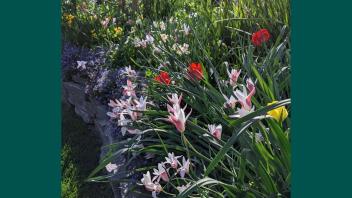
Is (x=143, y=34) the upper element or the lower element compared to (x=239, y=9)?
lower

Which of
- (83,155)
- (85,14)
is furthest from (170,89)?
(85,14)

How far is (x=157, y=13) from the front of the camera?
348 centimetres

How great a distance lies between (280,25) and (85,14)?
157cm

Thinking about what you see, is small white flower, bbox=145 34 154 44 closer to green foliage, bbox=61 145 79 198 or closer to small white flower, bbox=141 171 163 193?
green foliage, bbox=61 145 79 198

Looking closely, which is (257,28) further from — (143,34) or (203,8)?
(143,34)

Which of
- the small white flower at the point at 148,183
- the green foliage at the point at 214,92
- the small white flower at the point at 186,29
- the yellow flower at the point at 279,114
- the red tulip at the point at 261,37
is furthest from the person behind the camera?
the small white flower at the point at 186,29

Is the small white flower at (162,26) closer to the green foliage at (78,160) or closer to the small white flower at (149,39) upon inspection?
the small white flower at (149,39)

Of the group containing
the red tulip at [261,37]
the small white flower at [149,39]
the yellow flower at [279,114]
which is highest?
the red tulip at [261,37]

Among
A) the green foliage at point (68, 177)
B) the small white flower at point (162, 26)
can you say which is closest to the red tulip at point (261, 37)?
the small white flower at point (162, 26)

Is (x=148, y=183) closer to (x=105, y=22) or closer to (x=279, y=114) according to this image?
(x=279, y=114)

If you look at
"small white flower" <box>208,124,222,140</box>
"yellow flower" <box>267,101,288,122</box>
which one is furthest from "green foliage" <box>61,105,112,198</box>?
"yellow flower" <box>267,101,288,122</box>

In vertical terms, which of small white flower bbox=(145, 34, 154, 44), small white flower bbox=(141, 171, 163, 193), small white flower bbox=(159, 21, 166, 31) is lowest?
small white flower bbox=(141, 171, 163, 193)

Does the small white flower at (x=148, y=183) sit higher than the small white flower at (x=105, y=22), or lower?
lower

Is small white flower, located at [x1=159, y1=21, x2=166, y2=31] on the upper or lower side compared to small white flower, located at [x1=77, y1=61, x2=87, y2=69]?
upper
